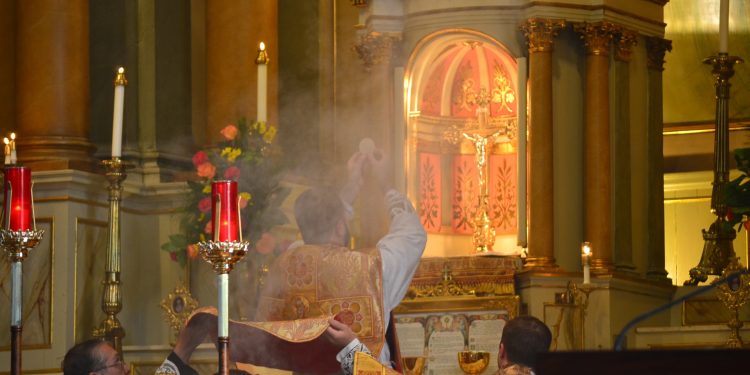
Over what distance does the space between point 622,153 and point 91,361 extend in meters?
7.82

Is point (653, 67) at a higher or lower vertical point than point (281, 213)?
higher

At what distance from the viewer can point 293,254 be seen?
8109 mm

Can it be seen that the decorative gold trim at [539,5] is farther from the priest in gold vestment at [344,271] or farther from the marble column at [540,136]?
the priest in gold vestment at [344,271]

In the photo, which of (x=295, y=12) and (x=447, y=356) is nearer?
(x=447, y=356)

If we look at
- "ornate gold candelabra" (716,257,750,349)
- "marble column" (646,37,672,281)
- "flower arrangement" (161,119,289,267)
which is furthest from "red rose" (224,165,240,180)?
"marble column" (646,37,672,281)

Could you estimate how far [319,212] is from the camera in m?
7.98

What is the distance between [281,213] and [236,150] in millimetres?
489

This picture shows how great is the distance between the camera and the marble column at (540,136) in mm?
13422

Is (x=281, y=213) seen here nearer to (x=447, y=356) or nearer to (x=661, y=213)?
(x=447, y=356)

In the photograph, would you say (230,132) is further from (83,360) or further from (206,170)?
(83,360)

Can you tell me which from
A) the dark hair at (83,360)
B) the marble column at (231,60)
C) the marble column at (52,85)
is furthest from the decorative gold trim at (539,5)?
the dark hair at (83,360)

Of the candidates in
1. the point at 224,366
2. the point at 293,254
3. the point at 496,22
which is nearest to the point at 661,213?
A: the point at 496,22

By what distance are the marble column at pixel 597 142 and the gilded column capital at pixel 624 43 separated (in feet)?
0.29

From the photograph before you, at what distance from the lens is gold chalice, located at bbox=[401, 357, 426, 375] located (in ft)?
39.3
